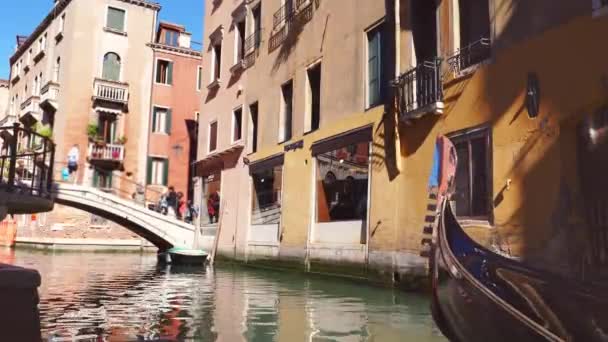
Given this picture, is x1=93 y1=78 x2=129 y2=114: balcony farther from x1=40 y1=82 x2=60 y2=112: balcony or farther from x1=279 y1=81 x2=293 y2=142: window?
x1=279 y1=81 x2=293 y2=142: window

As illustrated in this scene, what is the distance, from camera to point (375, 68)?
999cm

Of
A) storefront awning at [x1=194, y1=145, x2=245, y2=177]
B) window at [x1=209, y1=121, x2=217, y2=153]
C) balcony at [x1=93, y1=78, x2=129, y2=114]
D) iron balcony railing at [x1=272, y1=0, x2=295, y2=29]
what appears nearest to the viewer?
iron balcony railing at [x1=272, y1=0, x2=295, y2=29]

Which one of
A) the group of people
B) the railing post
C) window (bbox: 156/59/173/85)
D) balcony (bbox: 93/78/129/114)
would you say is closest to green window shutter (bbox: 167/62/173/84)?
window (bbox: 156/59/173/85)

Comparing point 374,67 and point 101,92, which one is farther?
point 101,92

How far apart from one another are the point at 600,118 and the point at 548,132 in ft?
2.02

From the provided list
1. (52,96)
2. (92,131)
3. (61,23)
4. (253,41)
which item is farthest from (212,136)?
(61,23)

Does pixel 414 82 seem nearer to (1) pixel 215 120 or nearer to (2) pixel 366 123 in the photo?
(2) pixel 366 123

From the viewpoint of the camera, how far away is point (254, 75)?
15.0 metres

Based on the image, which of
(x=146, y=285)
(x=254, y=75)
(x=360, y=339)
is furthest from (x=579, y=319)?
(x=254, y=75)

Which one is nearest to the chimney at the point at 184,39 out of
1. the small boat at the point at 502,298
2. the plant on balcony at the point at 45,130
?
the plant on balcony at the point at 45,130

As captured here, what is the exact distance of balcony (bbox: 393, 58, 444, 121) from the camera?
8.16 m

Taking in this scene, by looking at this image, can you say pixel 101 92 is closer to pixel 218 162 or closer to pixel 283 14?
Answer: pixel 218 162

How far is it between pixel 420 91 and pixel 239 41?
29.5 ft

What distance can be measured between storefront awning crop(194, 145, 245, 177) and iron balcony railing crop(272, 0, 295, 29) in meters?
3.19
